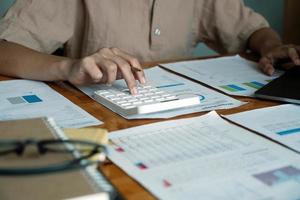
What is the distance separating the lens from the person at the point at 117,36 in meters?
0.84

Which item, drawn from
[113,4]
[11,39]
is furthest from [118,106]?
[113,4]

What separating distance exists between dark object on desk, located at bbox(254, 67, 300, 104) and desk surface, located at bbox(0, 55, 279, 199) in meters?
0.01

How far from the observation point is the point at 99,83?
855 mm

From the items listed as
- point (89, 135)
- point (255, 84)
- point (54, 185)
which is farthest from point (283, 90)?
point (54, 185)

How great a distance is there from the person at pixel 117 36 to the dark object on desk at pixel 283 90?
9cm

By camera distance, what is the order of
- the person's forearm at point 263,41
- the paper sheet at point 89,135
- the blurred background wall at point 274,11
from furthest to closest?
the blurred background wall at point 274,11
the person's forearm at point 263,41
the paper sheet at point 89,135

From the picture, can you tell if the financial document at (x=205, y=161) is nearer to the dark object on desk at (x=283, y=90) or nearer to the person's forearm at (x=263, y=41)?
the dark object on desk at (x=283, y=90)

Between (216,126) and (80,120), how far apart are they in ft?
0.68

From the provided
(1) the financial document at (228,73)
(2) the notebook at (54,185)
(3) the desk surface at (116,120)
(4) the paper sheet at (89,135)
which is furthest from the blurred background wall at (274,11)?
(2) the notebook at (54,185)

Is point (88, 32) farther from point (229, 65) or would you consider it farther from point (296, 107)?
point (296, 107)

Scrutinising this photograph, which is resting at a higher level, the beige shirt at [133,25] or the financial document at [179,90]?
the beige shirt at [133,25]

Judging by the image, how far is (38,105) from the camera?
0.75m

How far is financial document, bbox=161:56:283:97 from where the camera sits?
0.88m

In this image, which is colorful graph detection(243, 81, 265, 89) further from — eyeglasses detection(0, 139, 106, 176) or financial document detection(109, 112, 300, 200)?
eyeglasses detection(0, 139, 106, 176)
